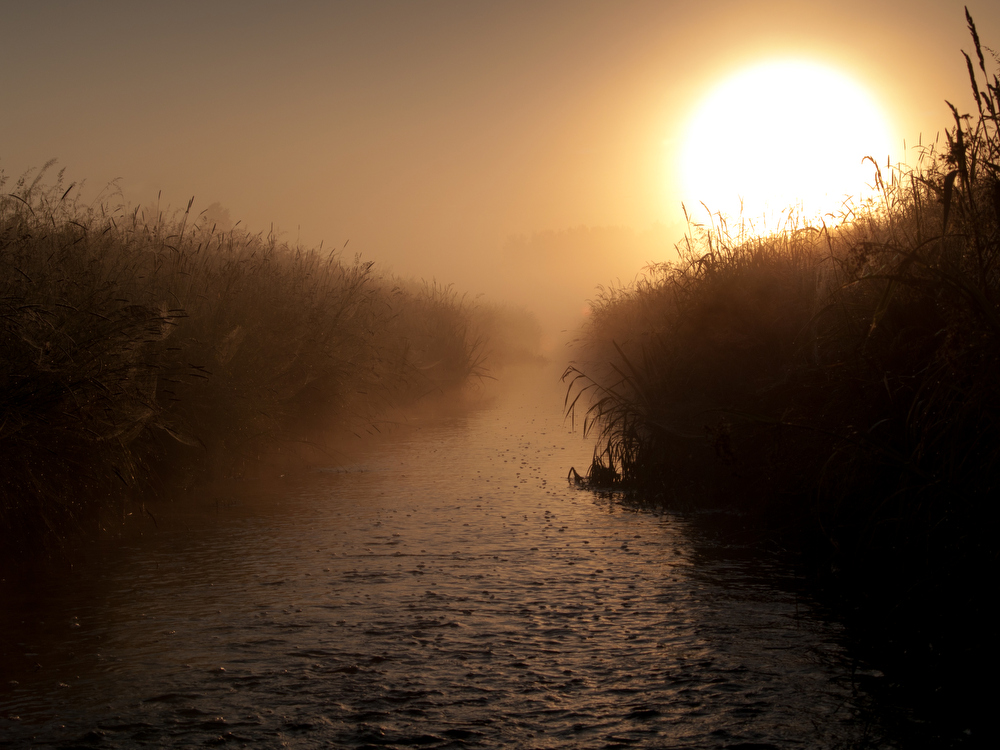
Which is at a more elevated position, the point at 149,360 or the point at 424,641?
the point at 149,360

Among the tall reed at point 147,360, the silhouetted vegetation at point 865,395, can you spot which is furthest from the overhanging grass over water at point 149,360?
the silhouetted vegetation at point 865,395

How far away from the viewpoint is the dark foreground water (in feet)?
9.11

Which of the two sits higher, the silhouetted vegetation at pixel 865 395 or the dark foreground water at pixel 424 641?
the silhouetted vegetation at pixel 865 395

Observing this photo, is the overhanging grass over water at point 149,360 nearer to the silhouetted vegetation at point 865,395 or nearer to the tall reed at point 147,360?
the tall reed at point 147,360

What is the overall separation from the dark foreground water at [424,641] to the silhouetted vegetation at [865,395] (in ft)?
1.48

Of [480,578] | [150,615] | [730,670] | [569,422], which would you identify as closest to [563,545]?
[480,578]

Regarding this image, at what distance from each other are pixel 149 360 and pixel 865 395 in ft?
15.4

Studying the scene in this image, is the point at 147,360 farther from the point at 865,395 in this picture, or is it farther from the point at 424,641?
the point at 865,395

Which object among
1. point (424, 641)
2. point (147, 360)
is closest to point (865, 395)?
point (424, 641)

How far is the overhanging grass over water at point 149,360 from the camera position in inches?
174

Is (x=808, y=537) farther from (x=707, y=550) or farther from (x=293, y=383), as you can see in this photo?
(x=293, y=383)

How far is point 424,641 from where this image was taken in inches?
140

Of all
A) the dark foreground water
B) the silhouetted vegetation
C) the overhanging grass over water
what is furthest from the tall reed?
the silhouetted vegetation

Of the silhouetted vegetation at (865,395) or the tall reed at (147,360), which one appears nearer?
the silhouetted vegetation at (865,395)
